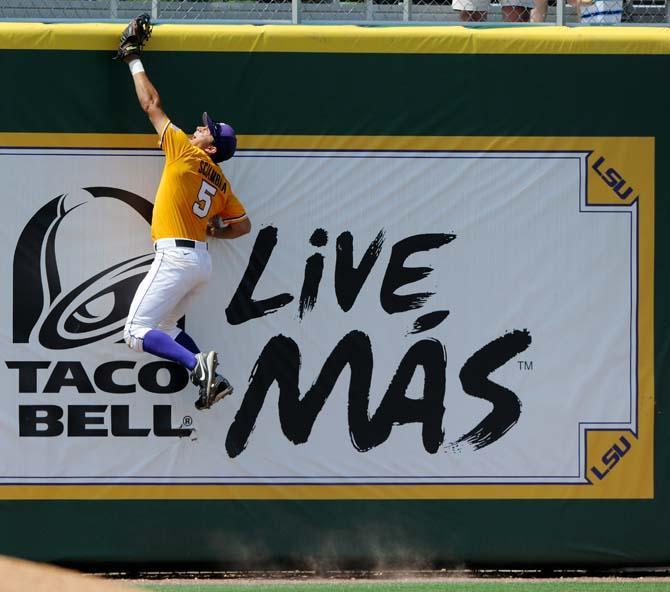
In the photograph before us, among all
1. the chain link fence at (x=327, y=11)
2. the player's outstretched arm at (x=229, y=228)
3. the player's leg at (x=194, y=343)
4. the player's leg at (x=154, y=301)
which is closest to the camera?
the player's leg at (x=194, y=343)

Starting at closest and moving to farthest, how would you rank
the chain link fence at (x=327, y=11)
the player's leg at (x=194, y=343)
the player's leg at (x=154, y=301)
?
the player's leg at (x=194, y=343), the player's leg at (x=154, y=301), the chain link fence at (x=327, y=11)

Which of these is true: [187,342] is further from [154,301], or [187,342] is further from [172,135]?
[172,135]

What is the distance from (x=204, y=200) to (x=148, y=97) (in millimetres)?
569

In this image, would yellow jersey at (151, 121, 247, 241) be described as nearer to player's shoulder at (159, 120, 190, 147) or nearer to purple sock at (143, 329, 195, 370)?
player's shoulder at (159, 120, 190, 147)

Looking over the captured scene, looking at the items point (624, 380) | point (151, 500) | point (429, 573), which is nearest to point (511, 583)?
point (429, 573)

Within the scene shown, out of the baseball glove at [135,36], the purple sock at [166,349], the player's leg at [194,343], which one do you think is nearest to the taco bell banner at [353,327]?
the player's leg at [194,343]

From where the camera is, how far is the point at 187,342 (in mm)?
5566

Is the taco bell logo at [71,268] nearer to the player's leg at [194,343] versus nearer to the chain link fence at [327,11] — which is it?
the player's leg at [194,343]

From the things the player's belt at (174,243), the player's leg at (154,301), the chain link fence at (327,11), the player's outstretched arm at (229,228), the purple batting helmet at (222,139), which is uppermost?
the chain link fence at (327,11)

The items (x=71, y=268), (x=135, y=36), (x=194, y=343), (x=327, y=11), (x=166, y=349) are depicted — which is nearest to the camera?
(x=166, y=349)

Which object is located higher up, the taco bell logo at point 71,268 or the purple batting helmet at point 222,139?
the purple batting helmet at point 222,139

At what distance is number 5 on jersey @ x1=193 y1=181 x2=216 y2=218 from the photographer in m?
5.55

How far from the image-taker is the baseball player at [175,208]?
18.0ft

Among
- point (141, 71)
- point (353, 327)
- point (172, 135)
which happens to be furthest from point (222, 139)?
point (353, 327)
